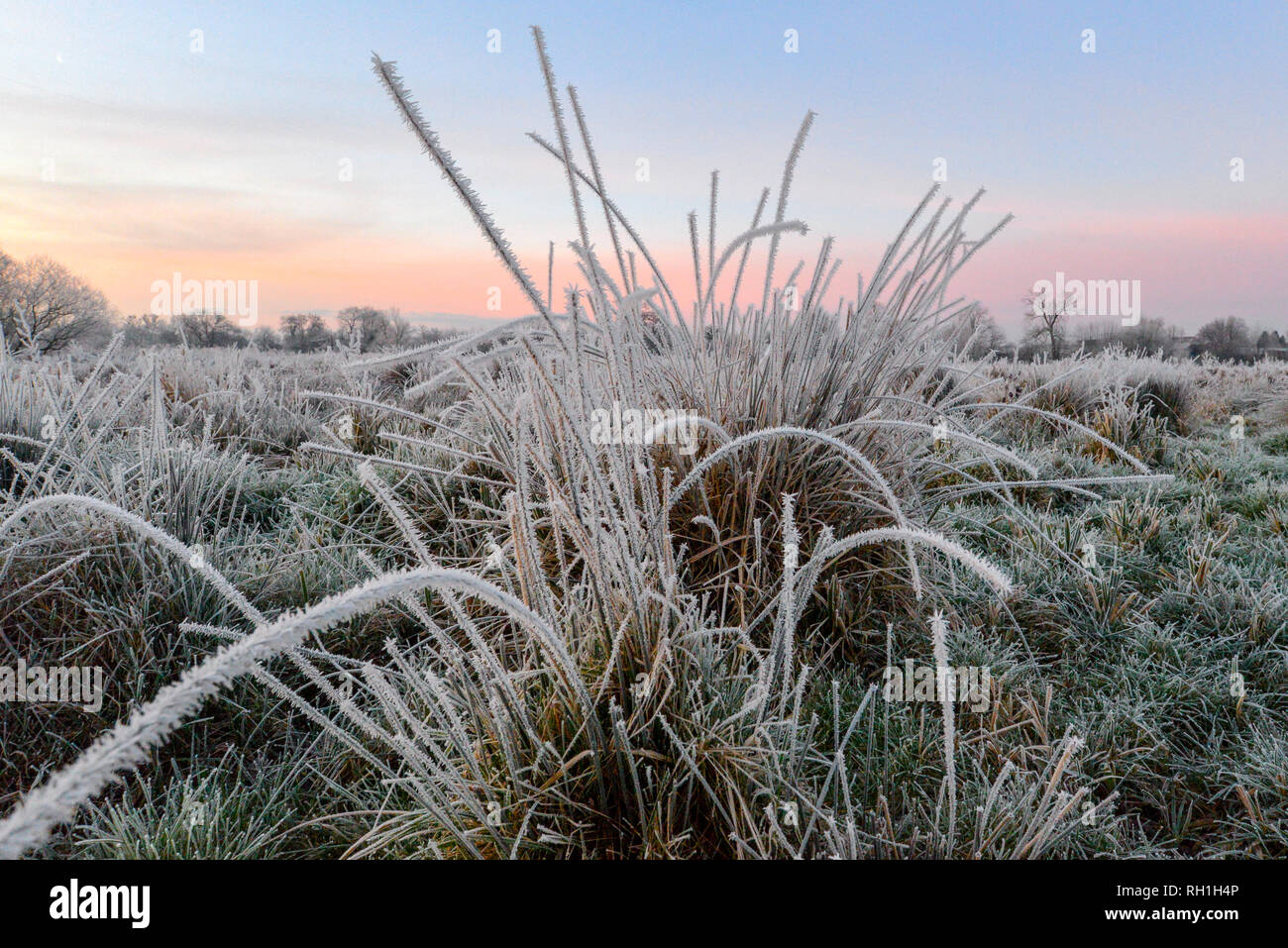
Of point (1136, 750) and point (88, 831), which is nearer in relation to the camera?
point (88, 831)

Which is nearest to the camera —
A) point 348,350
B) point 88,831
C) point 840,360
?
point 88,831

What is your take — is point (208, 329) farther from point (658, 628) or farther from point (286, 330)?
point (658, 628)

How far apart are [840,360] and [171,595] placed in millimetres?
1796

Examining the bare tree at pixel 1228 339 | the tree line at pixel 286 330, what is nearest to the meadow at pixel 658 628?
the tree line at pixel 286 330

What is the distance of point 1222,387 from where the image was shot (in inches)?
269

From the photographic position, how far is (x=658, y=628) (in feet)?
4.10

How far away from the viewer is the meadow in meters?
1.10

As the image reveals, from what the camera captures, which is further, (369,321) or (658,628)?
(369,321)

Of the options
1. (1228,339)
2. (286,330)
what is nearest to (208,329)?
(286,330)

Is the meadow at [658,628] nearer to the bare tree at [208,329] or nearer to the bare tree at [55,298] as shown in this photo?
the bare tree at [208,329]

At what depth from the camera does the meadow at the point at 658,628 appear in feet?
3.60

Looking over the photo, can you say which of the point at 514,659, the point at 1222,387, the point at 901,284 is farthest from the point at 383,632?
the point at 1222,387
